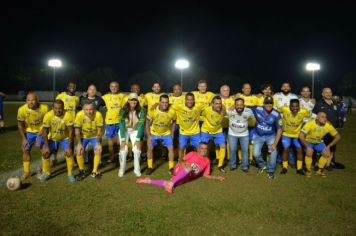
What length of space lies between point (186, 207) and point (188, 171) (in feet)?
3.93

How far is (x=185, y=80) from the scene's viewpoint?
71.1 m

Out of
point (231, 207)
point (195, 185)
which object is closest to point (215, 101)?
point (195, 185)

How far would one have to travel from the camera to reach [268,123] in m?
7.00

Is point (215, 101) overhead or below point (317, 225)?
overhead

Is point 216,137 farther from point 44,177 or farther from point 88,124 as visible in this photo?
→ point 44,177

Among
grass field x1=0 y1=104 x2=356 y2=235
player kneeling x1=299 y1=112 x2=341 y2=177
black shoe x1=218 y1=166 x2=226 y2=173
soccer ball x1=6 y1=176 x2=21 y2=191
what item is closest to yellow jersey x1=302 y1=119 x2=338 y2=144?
player kneeling x1=299 y1=112 x2=341 y2=177

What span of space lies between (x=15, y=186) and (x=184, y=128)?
408cm

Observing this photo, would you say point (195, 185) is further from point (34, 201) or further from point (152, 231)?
point (34, 201)

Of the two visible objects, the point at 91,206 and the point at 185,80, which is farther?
the point at 185,80

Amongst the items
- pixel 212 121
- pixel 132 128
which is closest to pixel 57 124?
pixel 132 128

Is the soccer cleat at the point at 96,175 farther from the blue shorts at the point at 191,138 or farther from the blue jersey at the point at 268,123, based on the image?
the blue jersey at the point at 268,123

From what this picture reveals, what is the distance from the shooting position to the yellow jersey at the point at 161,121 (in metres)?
7.13

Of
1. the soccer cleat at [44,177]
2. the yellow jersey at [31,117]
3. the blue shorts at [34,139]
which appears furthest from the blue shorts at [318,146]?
the yellow jersey at [31,117]

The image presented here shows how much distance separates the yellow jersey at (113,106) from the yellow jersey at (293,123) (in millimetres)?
4758
